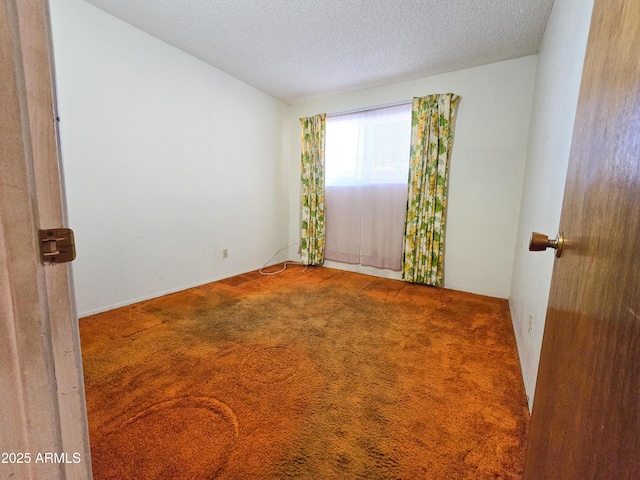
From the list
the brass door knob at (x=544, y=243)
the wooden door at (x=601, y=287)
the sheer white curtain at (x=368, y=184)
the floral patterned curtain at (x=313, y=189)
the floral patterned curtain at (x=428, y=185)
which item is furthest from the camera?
the floral patterned curtain at (x=313, y=189)

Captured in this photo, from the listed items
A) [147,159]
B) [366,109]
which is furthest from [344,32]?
[147,159]

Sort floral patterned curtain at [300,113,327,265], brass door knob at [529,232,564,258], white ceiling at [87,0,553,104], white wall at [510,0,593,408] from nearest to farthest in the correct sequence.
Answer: brass door knob at [529,232,564,258] → white wall at [510,0,593,408] → white ceiling at [87,0,553,104] → floral patterned curtain at [300,113,327,265]

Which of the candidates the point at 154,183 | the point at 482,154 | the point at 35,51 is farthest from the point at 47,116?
the point at 482,154

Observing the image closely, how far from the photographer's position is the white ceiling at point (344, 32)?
191 cm

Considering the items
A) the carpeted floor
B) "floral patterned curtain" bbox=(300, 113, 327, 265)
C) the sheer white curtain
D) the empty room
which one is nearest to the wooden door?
the empty room

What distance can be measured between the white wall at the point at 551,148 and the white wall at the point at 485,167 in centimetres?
70

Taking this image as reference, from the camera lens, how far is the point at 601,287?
16.0 inches

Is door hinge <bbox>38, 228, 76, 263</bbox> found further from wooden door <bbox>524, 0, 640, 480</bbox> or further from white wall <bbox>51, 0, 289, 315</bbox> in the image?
white wall <bbox>51, 0, 289, 315</bbox>

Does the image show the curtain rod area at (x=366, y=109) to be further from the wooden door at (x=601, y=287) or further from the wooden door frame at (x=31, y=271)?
the wooden door frame at (x=31, y=271)

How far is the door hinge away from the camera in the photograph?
406mm

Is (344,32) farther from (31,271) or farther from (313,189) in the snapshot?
(31,271)

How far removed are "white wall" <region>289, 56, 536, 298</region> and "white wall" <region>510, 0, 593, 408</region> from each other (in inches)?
27.6

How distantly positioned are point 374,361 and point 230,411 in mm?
845

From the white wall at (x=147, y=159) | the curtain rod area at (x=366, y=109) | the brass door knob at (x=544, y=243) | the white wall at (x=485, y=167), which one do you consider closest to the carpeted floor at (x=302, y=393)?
the white wall at (x=147, y=159)
